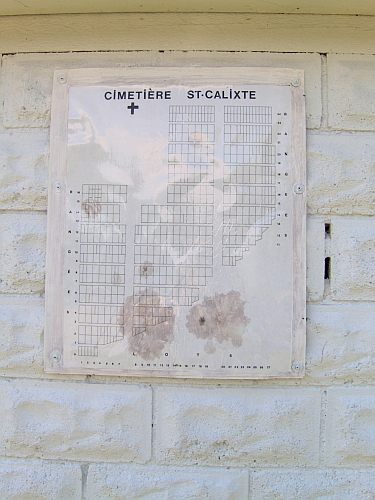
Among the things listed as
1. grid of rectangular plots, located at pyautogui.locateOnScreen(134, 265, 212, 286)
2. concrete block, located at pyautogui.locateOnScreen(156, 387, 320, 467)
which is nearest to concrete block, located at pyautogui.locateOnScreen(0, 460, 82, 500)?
concrete block, located at pyautogui.locateOnScreen(156, 387, 320, 467)

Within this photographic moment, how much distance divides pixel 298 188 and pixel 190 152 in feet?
1.17

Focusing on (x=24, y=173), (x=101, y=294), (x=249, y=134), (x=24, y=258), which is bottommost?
(x=101, y=294)

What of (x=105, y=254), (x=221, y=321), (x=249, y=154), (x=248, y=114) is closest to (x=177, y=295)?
(x=221, y=321)

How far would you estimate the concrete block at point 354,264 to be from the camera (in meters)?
1.35

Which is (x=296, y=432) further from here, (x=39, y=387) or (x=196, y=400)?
(x=39, y=387)

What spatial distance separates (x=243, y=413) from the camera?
Answer: 134 centimetres

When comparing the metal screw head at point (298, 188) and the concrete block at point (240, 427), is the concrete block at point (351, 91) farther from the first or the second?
the concrete block at point (240, 427)

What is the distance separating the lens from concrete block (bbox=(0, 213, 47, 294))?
1386 mm

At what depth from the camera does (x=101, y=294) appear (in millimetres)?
1354

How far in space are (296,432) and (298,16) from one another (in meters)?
1.31

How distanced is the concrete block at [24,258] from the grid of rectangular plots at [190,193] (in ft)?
1.40

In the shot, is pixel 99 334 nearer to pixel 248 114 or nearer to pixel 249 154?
pixel 249 154

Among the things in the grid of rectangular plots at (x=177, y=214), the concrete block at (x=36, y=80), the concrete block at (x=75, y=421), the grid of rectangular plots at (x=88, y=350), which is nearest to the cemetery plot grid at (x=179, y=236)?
Result: the grid of rectangular plots at (x=177, y=214)

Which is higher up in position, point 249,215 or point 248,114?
point 248,114
